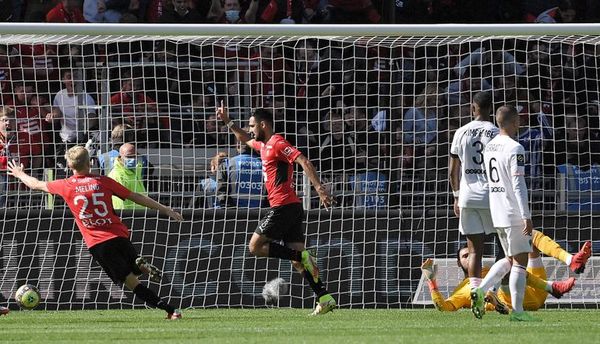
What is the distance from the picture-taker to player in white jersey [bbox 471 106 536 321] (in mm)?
10289

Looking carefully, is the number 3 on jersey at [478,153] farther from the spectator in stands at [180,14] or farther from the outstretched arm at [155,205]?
the spectator in stands at [180,14]

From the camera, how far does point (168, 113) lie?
14.7 metres

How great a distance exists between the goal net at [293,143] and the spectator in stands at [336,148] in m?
0.03

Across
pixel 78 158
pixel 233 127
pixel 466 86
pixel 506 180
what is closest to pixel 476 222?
pixel 506 180

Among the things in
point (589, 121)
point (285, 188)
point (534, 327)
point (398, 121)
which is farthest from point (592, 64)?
point (534, 327)

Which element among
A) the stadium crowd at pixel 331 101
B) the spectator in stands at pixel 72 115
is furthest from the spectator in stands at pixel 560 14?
the spectator in stands at pixel 72 115

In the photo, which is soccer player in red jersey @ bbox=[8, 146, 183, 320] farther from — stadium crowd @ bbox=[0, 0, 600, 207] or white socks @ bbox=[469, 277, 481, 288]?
white socks @ bbox=[469, 277, 481, 288]

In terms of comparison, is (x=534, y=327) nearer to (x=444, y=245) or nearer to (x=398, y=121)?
(x=444, y=245)

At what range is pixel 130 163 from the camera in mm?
13883

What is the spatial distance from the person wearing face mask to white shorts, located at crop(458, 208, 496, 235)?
3.99 metres

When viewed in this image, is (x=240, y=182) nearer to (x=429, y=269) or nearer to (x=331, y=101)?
(x=331, y=101)

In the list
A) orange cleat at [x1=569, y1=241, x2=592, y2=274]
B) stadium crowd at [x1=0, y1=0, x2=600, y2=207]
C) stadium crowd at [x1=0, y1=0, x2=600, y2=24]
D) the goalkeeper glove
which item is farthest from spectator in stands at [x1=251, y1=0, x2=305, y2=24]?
orange cleat at [x1=569, y1=241, x2=592, y2=274]

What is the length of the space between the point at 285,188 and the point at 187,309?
78.9 inches

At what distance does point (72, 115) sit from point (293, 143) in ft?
8.64
